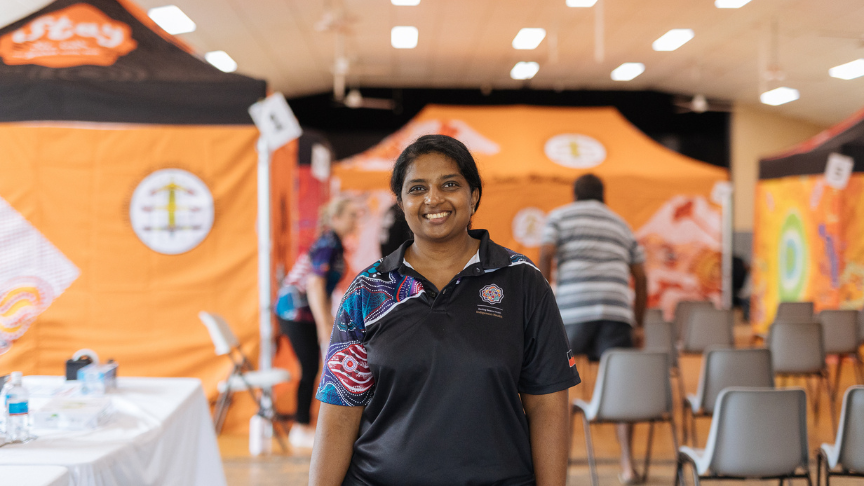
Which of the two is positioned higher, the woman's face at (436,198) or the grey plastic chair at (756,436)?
the woman's face at (436,198)

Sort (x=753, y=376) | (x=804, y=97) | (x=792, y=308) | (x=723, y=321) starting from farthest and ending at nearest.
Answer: (x=804, y=97)
(x=792, y=308)
(x=723, y=321)
(x=753, y=376)

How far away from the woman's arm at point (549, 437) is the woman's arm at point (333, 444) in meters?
0.38

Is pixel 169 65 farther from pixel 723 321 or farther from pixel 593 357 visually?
pixel 723 321

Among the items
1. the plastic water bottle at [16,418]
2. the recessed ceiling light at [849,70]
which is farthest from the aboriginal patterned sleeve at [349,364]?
the recessed ceiling light at [849,70]

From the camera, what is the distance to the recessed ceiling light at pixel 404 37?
959 cm

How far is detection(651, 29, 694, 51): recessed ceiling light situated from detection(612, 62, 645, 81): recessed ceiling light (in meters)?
1.17

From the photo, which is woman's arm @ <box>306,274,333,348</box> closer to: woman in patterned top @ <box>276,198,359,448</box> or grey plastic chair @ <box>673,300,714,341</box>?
woman in patterned top @ <box>276,198,359,448</box>

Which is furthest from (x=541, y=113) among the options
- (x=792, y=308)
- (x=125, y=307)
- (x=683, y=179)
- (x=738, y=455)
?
(x=738, y=455)

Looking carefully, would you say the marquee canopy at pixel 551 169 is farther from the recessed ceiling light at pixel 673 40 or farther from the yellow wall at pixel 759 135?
the yellow wall at pixel 759 135

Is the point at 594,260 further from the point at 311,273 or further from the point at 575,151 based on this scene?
the point at 575,151

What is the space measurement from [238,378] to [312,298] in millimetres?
723

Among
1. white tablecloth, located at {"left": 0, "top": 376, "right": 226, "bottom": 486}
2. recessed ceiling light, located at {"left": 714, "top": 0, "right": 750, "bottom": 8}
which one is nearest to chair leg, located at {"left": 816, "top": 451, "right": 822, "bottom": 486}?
white tablecloth, located at {"left": 0, "top": 376, "right": 226, "bottom": 486}

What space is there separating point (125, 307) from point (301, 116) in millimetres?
10506

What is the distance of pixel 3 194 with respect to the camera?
4027 millimetres
